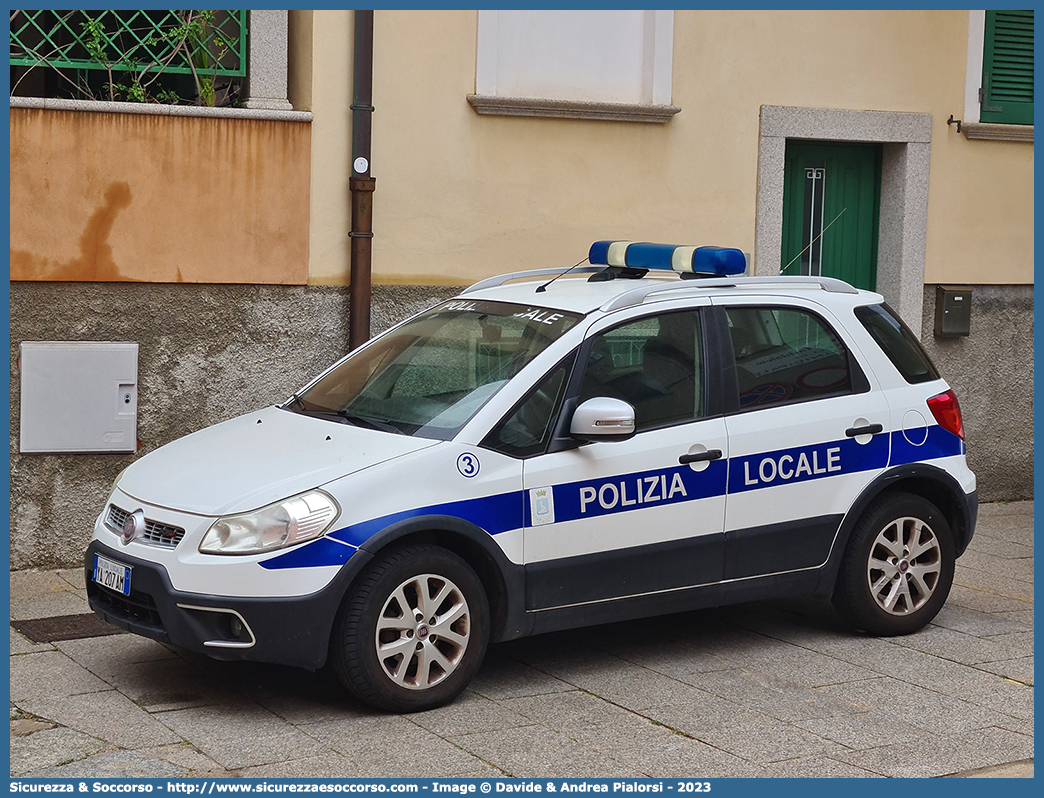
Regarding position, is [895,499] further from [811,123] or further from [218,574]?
[811,123]

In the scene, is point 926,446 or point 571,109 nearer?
point 926,446

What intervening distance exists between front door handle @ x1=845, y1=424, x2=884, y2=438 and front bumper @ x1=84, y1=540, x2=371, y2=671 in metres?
2.48

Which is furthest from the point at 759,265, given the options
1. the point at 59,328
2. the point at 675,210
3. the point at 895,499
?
the point at 59,328

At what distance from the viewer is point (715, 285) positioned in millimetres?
6305

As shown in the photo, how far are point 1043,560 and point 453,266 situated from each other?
4.46 metres

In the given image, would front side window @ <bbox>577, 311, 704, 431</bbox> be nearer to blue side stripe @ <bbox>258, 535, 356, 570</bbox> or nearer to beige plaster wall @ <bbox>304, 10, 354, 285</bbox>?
blue side stripe @ <bbox>258, 535, 356, 570</bbox>

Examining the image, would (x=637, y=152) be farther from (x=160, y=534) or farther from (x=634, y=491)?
(x=160, y=534)

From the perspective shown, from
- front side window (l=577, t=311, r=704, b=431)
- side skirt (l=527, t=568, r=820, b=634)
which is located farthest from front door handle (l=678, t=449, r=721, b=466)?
side skirt (l=527, t=568, r=820, b=634)

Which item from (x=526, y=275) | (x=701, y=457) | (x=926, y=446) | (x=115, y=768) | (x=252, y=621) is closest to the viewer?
(x=115, y=768)

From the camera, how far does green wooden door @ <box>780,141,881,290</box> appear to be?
1018 centimetres

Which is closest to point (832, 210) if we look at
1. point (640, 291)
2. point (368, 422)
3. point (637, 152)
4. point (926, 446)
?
point (637, 152)

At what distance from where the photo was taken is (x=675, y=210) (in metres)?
9.56

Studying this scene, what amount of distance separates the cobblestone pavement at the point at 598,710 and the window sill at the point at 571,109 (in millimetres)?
3722

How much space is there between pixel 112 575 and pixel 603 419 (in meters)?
2.10
